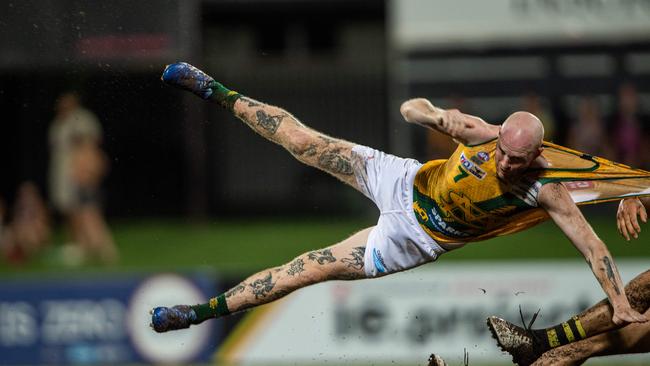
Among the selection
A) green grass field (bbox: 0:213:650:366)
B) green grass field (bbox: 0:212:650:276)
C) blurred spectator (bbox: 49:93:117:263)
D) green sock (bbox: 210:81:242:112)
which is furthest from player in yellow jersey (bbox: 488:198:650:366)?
blurred spectator (bbox: 49:93:117:263)

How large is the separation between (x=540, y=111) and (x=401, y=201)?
927 cm

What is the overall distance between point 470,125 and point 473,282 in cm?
482

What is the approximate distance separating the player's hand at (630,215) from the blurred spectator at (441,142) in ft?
26.6

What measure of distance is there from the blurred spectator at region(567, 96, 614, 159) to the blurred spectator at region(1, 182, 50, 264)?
290 inches

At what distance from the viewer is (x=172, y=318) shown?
8914mm

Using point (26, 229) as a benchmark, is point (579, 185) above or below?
below

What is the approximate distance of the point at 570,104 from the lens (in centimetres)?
1855

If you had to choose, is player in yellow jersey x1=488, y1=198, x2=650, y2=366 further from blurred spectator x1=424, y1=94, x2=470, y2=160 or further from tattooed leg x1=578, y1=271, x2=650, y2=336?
blurred spectator x1=424, y1=94, x2=470, y2=160

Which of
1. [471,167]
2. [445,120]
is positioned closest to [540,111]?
[471,167]

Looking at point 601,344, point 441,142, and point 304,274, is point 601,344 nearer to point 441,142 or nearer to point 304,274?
point 304,274

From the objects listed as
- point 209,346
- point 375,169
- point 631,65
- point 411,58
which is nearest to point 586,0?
point 631,65

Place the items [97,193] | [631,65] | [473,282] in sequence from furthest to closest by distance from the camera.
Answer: [631,65]
[97,193]
[473,282]

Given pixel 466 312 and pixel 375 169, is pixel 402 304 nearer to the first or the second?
pixel 466 312

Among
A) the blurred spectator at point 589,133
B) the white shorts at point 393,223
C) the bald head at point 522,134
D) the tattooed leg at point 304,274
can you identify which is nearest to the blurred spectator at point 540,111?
the blurred spectator at point 589,133
